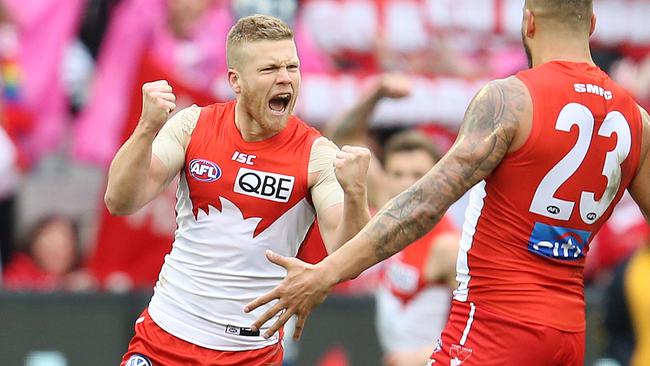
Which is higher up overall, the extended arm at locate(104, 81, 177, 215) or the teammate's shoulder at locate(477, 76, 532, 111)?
the teammate's shoulder at locate(477, 76, 532, 111)

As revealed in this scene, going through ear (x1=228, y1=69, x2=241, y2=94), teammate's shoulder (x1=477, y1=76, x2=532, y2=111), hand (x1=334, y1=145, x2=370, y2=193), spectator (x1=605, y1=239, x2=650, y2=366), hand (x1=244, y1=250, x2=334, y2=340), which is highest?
teammate's shoulder (x1=477, y1=76, x2=532, y2=111)

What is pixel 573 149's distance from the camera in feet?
19.6

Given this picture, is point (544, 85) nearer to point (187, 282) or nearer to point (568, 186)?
point (568, 186)

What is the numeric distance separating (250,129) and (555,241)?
1626mm

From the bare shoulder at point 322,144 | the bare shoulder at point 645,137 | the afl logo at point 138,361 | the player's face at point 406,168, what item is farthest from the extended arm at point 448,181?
the player's face at point 406,168

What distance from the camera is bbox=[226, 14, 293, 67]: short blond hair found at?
265 inches

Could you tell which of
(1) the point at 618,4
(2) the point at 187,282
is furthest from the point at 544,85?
(1) the point at 618,4

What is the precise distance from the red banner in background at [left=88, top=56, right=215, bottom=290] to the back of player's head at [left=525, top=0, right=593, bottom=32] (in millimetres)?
5671

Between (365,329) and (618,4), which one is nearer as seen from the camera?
(365,329)

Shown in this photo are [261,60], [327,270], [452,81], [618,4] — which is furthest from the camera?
[618,4]

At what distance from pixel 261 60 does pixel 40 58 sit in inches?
197

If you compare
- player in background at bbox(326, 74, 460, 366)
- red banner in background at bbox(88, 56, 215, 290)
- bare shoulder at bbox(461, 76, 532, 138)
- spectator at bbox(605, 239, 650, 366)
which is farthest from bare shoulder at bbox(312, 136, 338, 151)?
red banner in background at bbox(88, 56, 215, 290)

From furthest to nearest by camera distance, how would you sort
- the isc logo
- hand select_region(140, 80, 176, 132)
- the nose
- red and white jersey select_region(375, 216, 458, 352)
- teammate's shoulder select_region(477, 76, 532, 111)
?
red and white jersey select_region(375, 216, 458, 352) → the nose → hand select_region(140, 80, 176, 132) → the isc logo → teammate's shoulder select_region(477, 76, 532, 111)

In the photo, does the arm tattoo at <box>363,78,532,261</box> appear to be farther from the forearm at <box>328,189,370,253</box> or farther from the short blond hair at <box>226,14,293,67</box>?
the short blond hair at <box>226,14,293,67</box>
